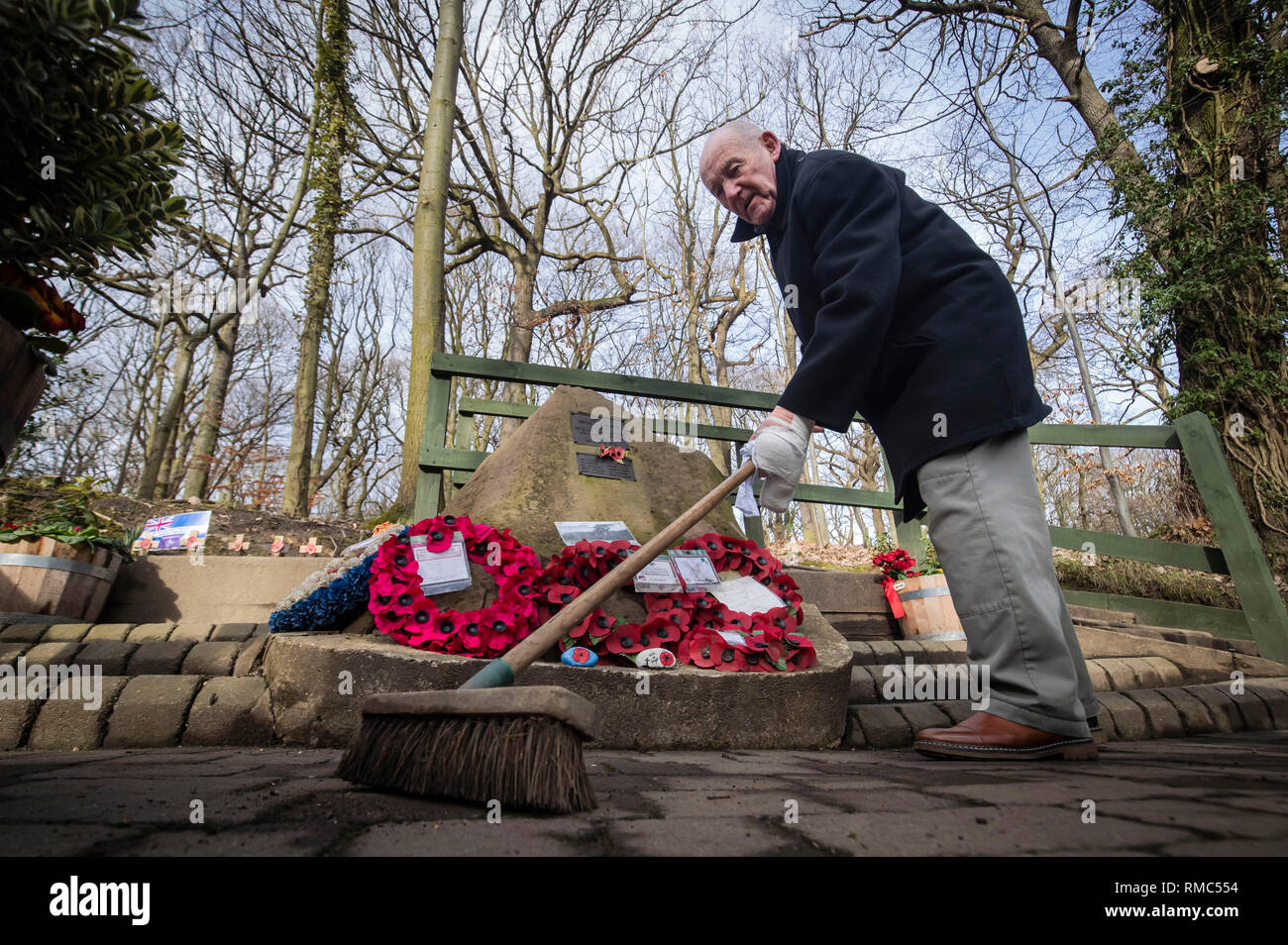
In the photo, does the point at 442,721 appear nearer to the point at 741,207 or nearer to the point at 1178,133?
the point at 741,207

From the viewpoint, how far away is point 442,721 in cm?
150

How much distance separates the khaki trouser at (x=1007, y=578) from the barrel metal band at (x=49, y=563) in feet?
15.0

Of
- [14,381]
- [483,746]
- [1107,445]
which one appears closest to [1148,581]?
[1107,445]

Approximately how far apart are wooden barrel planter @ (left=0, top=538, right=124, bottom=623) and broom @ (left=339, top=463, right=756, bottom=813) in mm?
3426

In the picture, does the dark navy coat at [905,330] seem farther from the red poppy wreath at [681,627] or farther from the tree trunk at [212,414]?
the tree trunk at [212,414]

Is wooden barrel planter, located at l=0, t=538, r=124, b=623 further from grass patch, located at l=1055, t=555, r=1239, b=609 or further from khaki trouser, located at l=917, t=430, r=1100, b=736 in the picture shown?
grass patch, located at l=1055, t=555, r=1239, b=609

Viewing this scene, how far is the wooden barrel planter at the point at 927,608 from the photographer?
436 cm

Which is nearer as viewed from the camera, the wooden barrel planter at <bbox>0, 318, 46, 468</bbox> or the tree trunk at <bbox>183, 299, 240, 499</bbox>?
the wooden barrel planter at <bbox>0, 318, 46, 468</bbox>

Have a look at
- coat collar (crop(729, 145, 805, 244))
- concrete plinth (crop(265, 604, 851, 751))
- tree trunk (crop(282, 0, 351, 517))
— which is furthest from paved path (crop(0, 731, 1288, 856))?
tree trunk (crop(282, 0, 351, 517))

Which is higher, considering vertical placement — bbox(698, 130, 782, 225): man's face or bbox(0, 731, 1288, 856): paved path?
bbox(698, 130, 782, 225): man's face

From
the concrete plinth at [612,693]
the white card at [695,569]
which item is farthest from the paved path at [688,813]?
the white card at [695,569]

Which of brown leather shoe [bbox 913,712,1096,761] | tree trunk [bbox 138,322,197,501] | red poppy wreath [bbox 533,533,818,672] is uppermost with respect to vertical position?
tree trunk [bbox 138,322,197,501]

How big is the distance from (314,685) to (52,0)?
202 cm

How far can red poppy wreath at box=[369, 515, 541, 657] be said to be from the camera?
2.60m
